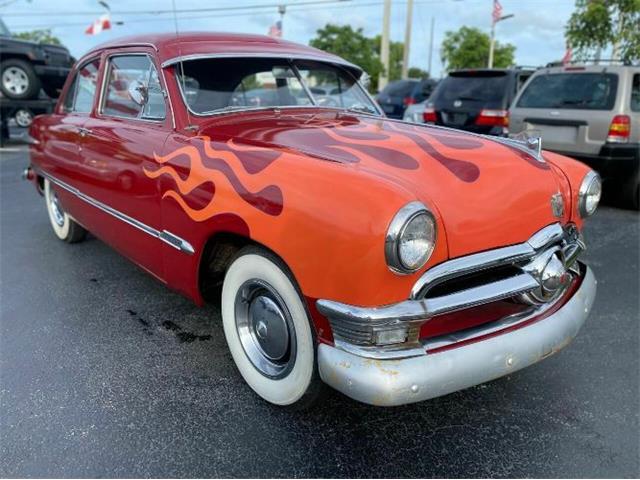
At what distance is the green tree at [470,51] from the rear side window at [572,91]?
39.1 m

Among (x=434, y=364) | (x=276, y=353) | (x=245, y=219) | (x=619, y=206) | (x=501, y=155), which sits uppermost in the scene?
(x=501, y=155)

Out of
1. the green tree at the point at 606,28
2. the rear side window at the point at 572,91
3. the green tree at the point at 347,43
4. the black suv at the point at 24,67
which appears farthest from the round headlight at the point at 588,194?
the green tree at the point at 347,43

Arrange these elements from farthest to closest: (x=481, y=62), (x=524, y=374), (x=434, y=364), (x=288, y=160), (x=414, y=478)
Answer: (x=481, y=62) → (x=524, y=374) → (x=288, y=160) → (x=414, y=478) → (x=434, y=364)

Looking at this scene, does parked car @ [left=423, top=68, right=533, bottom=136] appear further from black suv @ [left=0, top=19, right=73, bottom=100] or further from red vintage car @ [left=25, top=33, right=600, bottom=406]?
black suv @ [left=0, top=19, right=73, bottom=100]

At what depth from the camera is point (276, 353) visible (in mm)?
2475

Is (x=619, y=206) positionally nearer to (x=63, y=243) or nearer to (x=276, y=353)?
(x=276, y=353)

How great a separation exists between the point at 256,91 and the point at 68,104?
6.90ft

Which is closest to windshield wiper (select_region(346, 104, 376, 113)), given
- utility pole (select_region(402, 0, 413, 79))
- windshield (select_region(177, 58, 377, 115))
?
windshield (select_region(177, 58, 377, 115))

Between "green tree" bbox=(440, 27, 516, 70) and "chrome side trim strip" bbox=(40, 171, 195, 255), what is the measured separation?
43181 millimetres

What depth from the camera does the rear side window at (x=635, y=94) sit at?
19.9 ft

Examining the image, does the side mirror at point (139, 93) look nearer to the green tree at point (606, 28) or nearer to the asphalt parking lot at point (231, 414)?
the asphalt parking lot at point (231, 414)

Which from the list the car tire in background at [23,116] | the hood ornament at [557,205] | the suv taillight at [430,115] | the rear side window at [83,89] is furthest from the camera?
the car tire in background at [23,116]

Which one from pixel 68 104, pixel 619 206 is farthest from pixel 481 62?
pixel 68 104

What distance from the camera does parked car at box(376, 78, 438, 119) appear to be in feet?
41.2
